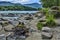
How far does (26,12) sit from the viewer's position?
5.90 m

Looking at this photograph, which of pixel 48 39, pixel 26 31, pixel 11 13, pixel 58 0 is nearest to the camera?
pixel 48 39

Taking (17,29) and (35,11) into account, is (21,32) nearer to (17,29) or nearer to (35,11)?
(17,29)

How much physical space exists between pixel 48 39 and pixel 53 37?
0.24ft

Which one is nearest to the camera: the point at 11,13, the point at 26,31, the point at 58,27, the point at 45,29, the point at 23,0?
the point at 45,29

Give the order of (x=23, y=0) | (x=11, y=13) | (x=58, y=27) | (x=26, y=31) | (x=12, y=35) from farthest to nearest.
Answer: (x=11, y=13)
(x=23, y=0)
(x=26, y=31)
(x=12, y=35)
(x=58, y=27)

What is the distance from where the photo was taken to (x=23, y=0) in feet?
15.8

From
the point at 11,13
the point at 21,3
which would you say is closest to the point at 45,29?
the point at 21,3

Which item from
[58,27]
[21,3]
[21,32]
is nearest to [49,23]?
[58,27]

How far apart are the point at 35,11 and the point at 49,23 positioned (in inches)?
116

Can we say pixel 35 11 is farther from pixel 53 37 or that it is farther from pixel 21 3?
pixel 53 37

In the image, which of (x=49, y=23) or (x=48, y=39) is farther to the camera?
(x=49, y=23)

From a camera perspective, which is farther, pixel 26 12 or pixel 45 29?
pixel 26 12

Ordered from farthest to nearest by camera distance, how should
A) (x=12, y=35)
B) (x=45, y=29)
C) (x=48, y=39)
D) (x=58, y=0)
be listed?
(x=58, y=0)
(x=12, y=35)
(x=45, y=29)
(x=48, y=39)

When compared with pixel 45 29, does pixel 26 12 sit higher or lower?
lower
